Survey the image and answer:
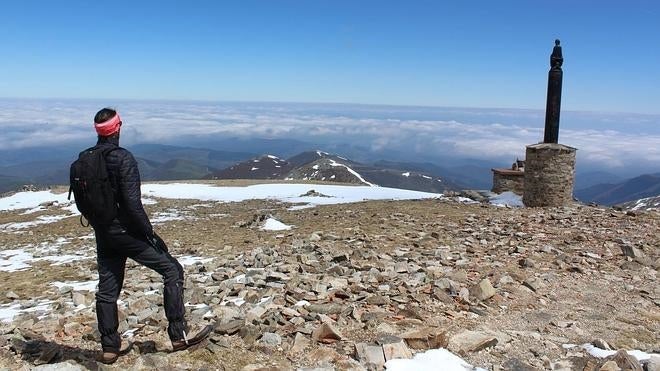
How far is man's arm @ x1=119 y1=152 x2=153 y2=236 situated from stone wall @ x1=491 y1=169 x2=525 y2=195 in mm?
22681

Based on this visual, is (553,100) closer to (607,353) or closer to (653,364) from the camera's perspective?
(607,353)

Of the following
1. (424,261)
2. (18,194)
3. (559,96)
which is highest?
(559,96)

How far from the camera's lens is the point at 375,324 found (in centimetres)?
694

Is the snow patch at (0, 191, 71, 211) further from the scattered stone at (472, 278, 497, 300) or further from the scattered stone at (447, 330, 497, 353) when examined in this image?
the scattered stone at (447, 330, 497, 353)

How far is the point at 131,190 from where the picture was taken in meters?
5.40

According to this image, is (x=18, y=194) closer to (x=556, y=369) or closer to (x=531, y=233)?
(x=531, y=233)

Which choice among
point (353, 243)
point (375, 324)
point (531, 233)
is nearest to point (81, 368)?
point (375, 324)

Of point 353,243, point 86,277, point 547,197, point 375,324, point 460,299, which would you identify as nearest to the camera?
point 375,324

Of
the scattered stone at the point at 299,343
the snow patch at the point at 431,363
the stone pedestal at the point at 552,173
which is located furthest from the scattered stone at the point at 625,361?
the stone pedestal at the point at 552,173

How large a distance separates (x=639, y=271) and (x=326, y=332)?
7.63m

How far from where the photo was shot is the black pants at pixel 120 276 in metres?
5.58

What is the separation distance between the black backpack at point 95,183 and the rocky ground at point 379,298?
1.64 metres


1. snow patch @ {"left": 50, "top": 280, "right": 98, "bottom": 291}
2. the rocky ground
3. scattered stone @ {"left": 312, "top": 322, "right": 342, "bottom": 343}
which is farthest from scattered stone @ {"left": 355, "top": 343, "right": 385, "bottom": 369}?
snow patch @ {"left": 50, "top": 280, "right": 98, "bottom": 291}

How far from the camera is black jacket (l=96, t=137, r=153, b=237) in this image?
534cm
